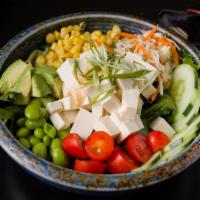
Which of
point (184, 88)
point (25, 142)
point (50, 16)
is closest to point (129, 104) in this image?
point (184, 88)

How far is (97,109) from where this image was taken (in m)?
1.56

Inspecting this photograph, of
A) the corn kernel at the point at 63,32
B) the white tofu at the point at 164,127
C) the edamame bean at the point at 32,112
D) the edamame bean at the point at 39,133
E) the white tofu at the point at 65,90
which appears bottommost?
the white tofu at the point at 164,127

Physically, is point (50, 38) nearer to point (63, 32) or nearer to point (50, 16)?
point (63, 32)

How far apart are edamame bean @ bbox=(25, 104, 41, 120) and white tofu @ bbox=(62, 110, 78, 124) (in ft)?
0.37

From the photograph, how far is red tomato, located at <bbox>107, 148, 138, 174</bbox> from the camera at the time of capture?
4.66 feet

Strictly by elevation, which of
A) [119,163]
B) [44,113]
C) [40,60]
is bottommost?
[119,163]

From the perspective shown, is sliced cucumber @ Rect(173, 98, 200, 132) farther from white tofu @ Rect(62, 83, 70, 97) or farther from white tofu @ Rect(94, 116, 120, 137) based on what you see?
white tofu @ Rect(62, 83, 70, 97)

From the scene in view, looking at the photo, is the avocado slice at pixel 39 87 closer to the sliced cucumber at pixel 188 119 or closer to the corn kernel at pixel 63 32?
the corn kernel at pixel 63 32

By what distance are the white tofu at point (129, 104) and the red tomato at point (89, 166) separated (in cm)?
20

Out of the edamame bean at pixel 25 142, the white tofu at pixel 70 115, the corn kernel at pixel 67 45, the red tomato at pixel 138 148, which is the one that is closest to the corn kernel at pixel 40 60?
the corn kernel at pixel 67 45

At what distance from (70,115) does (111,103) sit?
0.18 metres

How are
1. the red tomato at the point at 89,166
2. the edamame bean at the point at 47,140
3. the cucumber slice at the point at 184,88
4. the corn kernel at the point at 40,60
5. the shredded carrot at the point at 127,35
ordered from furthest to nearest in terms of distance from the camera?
the shredded carrot at the point at 127,35 < the corn kernel at the point at 40,60 < the cucumber slice at the point at 184,88 < the edamame bean at the point at 47,140 < the red tomato at the point at 89,166

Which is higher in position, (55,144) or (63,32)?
(63,32)

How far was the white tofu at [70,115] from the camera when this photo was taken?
5.26 ft
